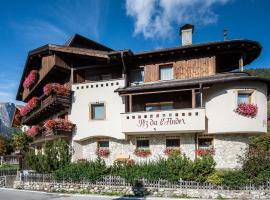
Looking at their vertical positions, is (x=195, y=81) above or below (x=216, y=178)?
above

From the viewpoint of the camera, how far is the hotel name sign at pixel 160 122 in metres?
20.8

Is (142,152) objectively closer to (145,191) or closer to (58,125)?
(145,191)

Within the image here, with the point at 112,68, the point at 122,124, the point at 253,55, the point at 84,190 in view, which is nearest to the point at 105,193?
the point at 84,190

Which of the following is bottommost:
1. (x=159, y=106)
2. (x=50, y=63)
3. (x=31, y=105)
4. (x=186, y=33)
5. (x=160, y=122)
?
(x=160, y=122)

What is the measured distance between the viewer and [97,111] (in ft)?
80.0

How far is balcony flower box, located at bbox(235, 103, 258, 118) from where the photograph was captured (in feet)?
66.1

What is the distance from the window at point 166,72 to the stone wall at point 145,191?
30.6 ft

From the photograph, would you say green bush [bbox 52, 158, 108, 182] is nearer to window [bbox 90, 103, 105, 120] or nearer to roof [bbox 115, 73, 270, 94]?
window [bbox 90, 103, 105, 120]

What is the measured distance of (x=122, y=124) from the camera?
22.3m

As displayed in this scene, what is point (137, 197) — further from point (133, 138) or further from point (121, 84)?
point (121, 84)

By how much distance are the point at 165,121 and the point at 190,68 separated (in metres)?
4.66

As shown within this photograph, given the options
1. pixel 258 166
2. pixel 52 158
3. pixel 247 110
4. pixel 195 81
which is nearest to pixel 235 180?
pixel 258 166

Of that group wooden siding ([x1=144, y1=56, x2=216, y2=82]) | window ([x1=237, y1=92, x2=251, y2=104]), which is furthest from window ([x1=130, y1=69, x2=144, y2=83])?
window ([x1=237, y1=92, x2=251, y2=104])

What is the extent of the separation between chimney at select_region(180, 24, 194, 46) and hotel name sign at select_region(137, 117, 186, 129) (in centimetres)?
721
